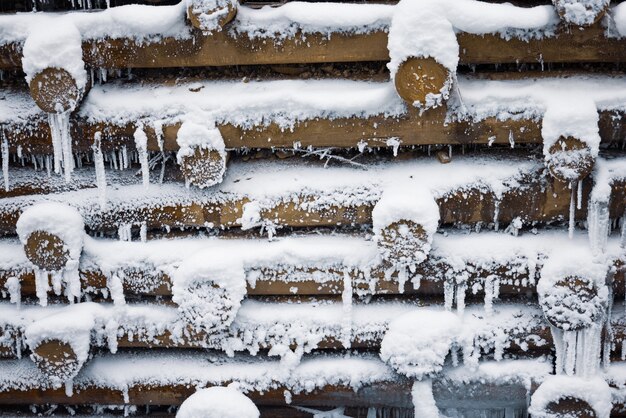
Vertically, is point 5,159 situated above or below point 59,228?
above

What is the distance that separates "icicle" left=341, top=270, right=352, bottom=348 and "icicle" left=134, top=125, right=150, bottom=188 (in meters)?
1.17

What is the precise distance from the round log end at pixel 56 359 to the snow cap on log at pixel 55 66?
126 cm

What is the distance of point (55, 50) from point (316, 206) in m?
1.51

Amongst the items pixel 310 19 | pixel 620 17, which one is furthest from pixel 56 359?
pixel 620 17

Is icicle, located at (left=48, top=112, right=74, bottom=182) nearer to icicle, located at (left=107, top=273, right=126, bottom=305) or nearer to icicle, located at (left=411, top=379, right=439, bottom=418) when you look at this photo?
icicle, located at (left=107, top=273, right=126, bottom=305)

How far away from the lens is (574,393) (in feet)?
9.70

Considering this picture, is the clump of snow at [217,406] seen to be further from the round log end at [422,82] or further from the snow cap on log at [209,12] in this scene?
the snow cap on log at [209,12]

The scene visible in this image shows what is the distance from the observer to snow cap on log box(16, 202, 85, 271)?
9.80 feet

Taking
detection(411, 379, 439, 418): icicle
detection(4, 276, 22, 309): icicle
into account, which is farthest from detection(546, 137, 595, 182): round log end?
detection(4, 276, 22, 309): icicle

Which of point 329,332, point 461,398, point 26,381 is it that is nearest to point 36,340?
point 26,381

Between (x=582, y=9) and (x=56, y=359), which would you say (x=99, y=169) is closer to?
(x=56, y=359)

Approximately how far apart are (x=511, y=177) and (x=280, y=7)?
145 cm

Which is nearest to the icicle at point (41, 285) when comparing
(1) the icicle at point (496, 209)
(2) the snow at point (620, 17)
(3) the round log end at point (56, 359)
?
(3) the round log end at point (56, 359)

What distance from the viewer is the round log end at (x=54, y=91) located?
2.80 meters
